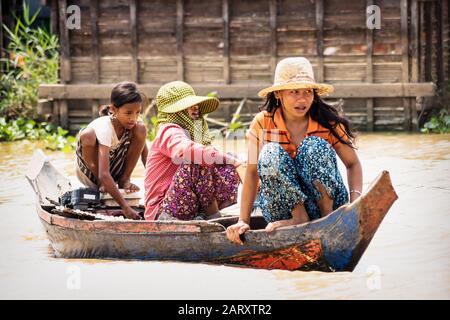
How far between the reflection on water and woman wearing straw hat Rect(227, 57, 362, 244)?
1.11 ft

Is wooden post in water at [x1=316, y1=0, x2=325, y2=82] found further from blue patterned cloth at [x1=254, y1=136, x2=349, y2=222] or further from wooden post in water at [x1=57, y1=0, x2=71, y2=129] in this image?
blue patterned cloth at [x1=254, y1=136, x2=349, y2=222]

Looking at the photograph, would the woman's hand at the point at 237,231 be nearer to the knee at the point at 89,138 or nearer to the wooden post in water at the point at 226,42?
the knee at the point at 89,138

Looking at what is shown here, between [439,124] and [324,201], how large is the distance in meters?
7.44

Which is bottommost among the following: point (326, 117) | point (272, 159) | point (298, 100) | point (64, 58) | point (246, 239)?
point (246, 239)

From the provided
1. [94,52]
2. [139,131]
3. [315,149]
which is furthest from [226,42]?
[315,149]

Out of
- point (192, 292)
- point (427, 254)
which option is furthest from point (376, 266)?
point (192, 292)

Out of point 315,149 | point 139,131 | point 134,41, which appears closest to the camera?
point 315,149

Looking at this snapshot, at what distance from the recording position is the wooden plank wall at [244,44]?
1240 cm

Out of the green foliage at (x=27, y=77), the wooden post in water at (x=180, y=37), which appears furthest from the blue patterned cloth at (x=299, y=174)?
the green foliage at (x=27, y=77)

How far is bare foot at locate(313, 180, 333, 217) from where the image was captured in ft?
16.9

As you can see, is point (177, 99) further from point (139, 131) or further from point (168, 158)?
point (139, 131)

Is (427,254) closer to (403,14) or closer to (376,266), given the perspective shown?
(376,266)

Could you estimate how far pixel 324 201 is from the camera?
520cm

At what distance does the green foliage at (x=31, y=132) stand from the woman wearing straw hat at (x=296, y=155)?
23.3 feet
